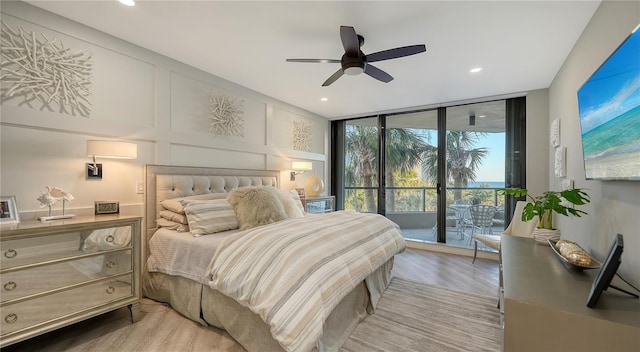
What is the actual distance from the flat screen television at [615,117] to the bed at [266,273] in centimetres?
163

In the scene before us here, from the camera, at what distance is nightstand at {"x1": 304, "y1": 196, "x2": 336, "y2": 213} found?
450cm

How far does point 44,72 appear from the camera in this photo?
82.7 inches

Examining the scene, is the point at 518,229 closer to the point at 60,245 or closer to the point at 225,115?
the point at 225,115

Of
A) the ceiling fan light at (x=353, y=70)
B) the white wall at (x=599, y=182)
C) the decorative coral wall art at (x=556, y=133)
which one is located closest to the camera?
the white wall at (x=599, y=182)

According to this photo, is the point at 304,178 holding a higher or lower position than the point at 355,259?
higher

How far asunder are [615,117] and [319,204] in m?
3.85

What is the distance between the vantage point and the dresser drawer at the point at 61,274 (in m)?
1.66

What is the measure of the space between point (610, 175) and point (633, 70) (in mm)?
571

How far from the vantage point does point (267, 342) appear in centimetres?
173

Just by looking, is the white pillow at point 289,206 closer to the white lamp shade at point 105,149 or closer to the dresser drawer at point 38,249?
the white lamp shade at point 105,149

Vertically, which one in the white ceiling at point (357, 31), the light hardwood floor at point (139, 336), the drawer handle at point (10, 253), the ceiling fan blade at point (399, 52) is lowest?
the light hardwood floor at point (139, 336)

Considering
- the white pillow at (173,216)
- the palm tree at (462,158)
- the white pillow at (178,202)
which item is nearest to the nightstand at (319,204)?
the white pillow at (178,202)

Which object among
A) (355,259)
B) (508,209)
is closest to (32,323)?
(355,259)

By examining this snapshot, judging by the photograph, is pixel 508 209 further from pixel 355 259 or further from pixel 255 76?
pixel 255 76
